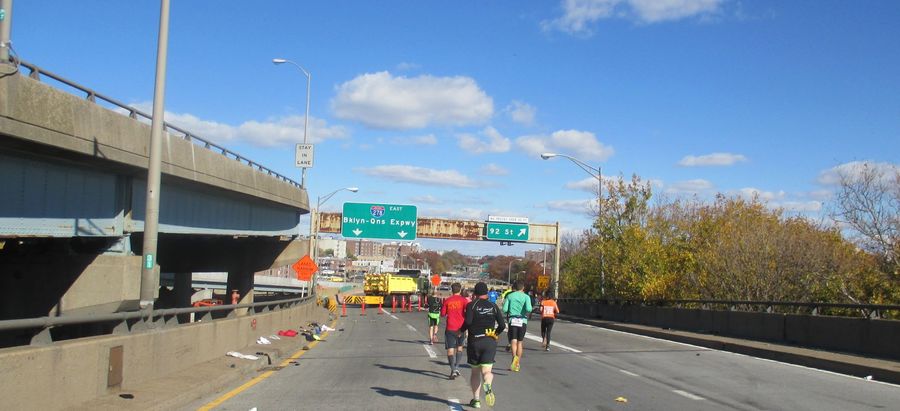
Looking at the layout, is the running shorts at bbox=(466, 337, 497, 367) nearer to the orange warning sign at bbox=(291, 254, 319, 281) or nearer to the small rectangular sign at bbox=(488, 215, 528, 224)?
the orange warning sign at bbox=(291, 254, 319, 281)

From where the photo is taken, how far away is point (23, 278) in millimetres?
17422

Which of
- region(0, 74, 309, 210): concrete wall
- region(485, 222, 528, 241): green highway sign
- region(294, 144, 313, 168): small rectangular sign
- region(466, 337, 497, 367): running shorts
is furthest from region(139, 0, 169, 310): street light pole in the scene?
region(485, 222, 528, 241): green highway sign

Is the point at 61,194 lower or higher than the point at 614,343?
higher

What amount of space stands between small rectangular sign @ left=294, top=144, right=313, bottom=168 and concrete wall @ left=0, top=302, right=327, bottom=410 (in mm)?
22972

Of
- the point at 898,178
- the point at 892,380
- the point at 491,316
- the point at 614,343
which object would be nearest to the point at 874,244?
the point at 898,178

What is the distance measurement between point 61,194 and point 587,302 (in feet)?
107

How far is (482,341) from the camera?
33.8 ft

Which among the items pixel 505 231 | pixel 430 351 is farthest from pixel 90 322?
pixel 505 231

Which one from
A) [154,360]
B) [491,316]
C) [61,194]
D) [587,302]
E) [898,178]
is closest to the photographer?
[491,316]

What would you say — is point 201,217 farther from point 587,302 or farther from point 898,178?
point 587,302

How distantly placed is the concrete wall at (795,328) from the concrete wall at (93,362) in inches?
561

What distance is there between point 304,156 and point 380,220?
44.7 ft

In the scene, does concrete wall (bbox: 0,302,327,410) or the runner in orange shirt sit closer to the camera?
concrete wall (bbox: 0,302,327,410)

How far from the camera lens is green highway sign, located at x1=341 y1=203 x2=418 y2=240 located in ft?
168
